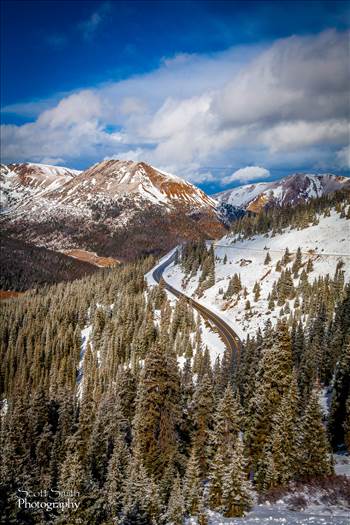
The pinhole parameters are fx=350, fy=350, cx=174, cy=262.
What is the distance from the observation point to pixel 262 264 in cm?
13475

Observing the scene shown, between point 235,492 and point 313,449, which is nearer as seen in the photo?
point 235,492

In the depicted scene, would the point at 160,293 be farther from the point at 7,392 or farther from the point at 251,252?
the point at 7,392

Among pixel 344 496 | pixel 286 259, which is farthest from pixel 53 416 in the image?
pixel 286 259

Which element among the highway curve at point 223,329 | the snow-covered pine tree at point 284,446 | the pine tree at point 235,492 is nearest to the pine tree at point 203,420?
the snow-covered pine tree at point 284,446

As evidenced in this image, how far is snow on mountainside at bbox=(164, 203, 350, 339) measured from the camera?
107 meters

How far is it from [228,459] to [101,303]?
388 ft

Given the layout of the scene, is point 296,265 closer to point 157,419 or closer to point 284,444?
point 284,444

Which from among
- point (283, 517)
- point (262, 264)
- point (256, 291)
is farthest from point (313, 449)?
point (262, 264)

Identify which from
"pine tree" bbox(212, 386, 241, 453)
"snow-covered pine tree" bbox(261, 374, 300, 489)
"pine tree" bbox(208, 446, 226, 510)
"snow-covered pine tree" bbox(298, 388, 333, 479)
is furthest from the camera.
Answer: "pine tree" bbox(212, 386, 241, 453)

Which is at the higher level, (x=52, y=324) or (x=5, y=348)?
(x=52, y=324)

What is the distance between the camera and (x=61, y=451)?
50.0 metres

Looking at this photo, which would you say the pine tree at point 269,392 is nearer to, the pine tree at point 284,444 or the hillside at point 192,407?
the hillside at point 192,407

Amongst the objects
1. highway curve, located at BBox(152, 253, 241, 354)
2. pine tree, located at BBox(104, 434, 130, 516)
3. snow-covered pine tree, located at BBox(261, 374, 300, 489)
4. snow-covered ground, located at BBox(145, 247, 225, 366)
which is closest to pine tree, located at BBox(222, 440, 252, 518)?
snow-covered pine tree, located at BBox(261, 374, 300, 489)

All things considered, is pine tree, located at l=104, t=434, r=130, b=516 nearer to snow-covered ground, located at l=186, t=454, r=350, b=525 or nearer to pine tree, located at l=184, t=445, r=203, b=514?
pine tree, located at l=184, t=445, r=203, b=514
